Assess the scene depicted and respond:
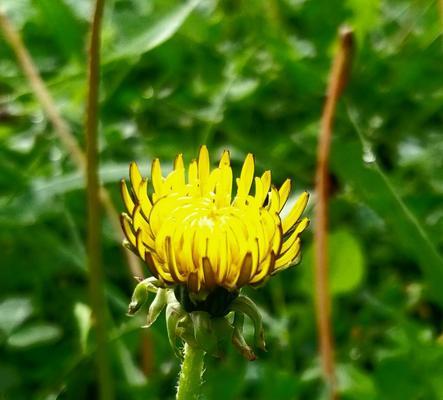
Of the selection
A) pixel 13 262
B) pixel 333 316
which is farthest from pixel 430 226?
pixel 13 262

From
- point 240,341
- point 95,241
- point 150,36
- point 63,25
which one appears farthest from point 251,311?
point 63,25

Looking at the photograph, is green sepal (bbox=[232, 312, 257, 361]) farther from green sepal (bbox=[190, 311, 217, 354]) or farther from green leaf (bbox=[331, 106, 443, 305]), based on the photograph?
green leaf (bbox=[331, 106, 443, 305])

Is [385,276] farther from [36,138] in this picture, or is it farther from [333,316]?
[36,138]

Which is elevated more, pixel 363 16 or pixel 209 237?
pixel 363 16

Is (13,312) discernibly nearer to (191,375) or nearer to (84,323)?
(84,323)

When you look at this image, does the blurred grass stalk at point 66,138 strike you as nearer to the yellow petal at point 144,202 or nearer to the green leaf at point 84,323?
the green leaf at point 84,323

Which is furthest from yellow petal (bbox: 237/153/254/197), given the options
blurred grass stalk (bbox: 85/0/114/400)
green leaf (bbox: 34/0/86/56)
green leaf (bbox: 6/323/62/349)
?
green leaf (bbox: 34/0/86/56)

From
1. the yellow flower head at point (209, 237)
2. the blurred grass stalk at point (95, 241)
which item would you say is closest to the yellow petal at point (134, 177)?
the yellow flower head at point (209, 237)
